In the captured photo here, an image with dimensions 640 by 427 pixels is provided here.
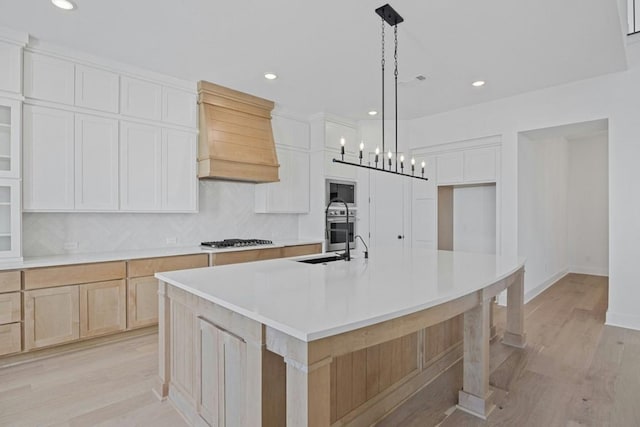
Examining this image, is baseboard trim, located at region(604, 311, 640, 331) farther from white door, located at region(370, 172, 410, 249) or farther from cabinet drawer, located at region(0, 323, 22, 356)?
cabinet drawer, located at region(0, 323, 22, 356)

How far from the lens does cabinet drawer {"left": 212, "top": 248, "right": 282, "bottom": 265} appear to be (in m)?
3.90

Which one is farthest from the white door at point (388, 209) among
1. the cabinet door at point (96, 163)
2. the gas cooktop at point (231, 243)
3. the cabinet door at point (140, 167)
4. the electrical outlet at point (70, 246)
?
the electrical outlet at point (70, 246)

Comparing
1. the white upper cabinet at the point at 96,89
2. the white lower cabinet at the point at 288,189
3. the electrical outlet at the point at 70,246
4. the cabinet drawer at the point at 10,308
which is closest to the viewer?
the cabinet drawer at the point at 10,308

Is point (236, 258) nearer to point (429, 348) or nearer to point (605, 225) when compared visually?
point (429, 348)

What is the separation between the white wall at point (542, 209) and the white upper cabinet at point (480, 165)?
361 mm

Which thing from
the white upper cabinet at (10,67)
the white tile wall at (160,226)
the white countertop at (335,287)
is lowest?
the white countertop at (335,287)

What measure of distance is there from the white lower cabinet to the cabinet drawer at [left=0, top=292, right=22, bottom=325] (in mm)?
2786

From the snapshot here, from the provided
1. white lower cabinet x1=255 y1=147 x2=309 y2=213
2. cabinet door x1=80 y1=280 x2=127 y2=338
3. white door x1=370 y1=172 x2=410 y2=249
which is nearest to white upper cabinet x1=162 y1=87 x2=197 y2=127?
white lower cabinet x1=255 y1=147 x2=309 y2=213

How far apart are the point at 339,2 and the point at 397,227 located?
12.5 ft

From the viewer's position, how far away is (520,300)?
321 cm

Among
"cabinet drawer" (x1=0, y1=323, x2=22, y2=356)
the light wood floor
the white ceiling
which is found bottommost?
the light wood floor

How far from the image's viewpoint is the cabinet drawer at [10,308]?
8.80ft

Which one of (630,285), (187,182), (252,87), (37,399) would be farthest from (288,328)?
(630,285)

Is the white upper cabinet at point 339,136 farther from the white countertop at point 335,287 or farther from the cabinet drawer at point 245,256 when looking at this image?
the white countertop at point 335,287
